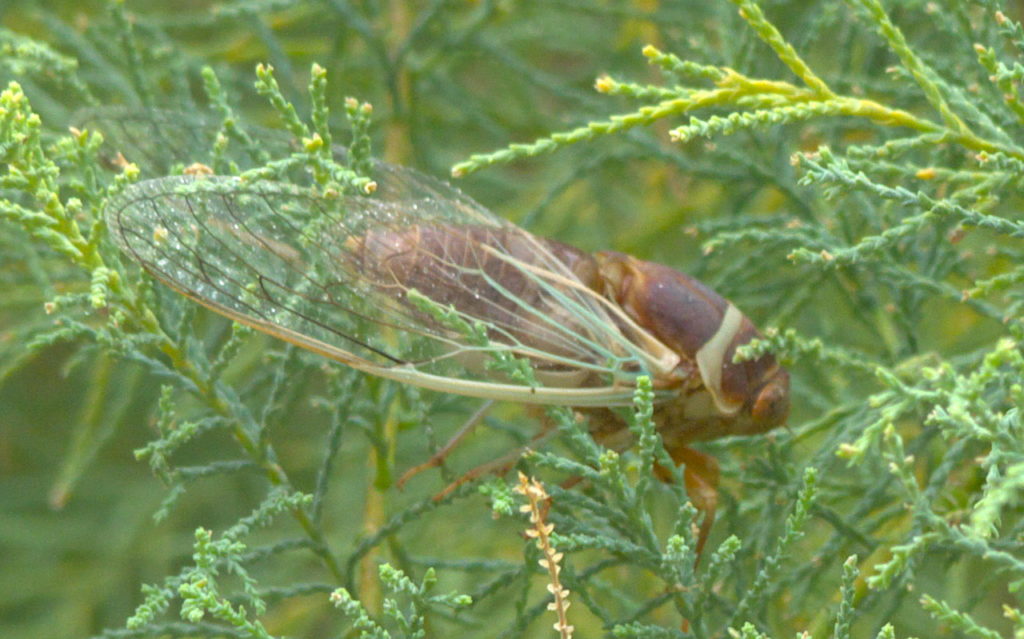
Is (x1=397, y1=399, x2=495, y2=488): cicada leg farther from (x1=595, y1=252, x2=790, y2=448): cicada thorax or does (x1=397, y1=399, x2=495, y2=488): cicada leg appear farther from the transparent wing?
(x1=595, y1=252, x2=790, y2=448): cicada thorax

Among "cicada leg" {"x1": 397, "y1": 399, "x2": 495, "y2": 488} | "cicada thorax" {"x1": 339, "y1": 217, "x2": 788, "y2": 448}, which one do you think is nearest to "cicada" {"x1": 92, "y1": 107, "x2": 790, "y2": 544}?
"cicada thorax" {"x1": 339, "y1": 217, "x2": 788, "y2": 448}

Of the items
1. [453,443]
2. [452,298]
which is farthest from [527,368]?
[453,443]

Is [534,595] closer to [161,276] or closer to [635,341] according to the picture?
[635,341]

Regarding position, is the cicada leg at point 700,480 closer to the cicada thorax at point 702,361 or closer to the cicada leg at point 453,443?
the cicada thorax at point 702,361

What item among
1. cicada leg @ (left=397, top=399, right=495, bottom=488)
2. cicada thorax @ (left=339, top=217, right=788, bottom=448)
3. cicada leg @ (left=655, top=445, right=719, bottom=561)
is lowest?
cicada leg @ (left=655, top=445, right=719, bottom=561)

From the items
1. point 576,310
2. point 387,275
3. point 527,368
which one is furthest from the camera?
point 576,310

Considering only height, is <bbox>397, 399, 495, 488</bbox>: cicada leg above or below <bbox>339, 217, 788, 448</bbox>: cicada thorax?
below

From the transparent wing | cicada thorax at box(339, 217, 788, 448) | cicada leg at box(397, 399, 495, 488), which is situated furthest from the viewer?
cicada leg at box(397, 399, 495, 488)

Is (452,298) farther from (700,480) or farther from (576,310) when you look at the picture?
(700,480)

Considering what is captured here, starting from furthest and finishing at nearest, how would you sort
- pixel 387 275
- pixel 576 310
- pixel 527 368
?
pixel 576 310
pixel 387 275
pixel 527 368
